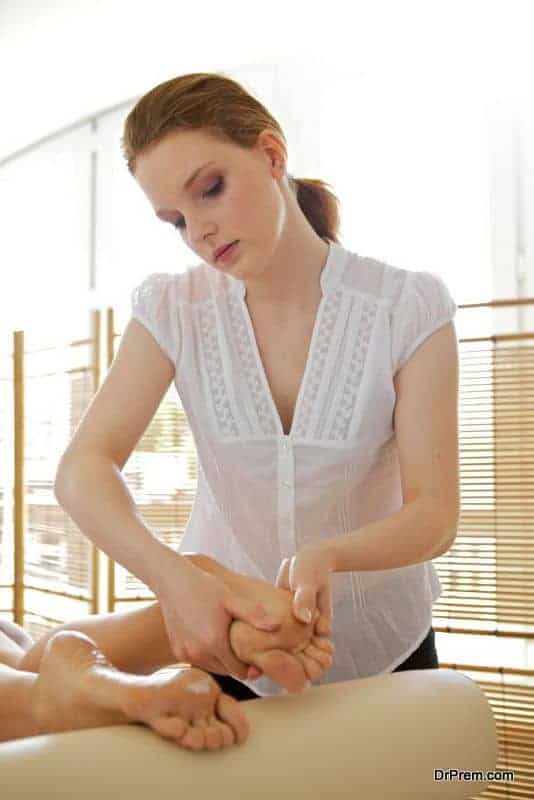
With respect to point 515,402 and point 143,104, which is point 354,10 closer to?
point 515,402

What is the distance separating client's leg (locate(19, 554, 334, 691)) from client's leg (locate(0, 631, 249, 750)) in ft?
0.23

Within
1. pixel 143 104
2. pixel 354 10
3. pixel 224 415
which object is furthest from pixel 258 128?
pixel 354 10

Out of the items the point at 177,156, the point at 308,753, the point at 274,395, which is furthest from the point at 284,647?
the point at 177,156

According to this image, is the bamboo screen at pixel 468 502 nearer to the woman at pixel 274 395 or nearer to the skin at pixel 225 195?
the woman at pixel 274 395

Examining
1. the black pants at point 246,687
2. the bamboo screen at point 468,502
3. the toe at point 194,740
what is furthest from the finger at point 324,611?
the bamboo screen at point 468,502

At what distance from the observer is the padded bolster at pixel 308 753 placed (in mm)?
1166

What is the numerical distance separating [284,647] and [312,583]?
90 millimetres

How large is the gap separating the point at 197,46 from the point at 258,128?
345cm

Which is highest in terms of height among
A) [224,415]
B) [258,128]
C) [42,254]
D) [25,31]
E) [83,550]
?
[25,31]

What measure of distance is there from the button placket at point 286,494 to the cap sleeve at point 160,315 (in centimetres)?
24

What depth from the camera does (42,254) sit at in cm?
587

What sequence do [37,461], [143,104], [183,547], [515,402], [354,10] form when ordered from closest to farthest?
1. [143,104]
2. [183,547]
3. [515,402]
4. [354,10]
5. [37,461]

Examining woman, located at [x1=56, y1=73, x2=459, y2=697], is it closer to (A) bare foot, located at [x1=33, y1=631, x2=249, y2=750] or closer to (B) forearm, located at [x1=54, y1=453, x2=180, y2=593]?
(B) forearm, located at [x1=54, y1=453, x2=180, y2=593]

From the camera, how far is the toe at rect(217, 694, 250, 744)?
128cm
